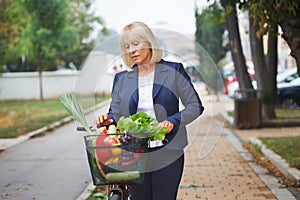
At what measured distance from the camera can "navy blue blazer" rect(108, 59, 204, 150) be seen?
4191 mm

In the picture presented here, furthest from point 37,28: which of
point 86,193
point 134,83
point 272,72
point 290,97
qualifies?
point 134,83

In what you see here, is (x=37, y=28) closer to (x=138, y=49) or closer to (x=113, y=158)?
(x=138, y=49)

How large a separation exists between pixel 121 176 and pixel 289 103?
803 inches

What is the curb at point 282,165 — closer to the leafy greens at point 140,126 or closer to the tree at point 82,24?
the leafy greens at point 140,126

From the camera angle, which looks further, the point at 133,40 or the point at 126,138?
the point at 133,40

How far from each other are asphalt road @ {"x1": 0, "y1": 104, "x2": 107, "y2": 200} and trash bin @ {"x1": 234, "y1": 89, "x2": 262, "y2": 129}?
4.79 meters

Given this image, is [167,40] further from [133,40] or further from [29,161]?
[29,161]

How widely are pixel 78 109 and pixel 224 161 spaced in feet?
25.6

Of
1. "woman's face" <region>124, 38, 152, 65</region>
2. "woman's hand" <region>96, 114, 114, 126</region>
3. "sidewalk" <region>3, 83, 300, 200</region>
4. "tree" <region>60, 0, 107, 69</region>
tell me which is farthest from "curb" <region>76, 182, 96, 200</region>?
"tree" <region>60, 0, 107, 69</region>

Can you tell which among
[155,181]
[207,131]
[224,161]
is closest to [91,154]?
[155,181]

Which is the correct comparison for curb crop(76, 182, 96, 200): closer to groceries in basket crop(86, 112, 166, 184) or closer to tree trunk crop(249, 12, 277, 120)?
groceries in basket crop(86, 112, 166, 184)

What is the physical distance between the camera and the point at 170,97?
13.9 ft

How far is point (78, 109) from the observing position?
3984mm

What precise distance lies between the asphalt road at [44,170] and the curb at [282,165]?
3.15 metres
